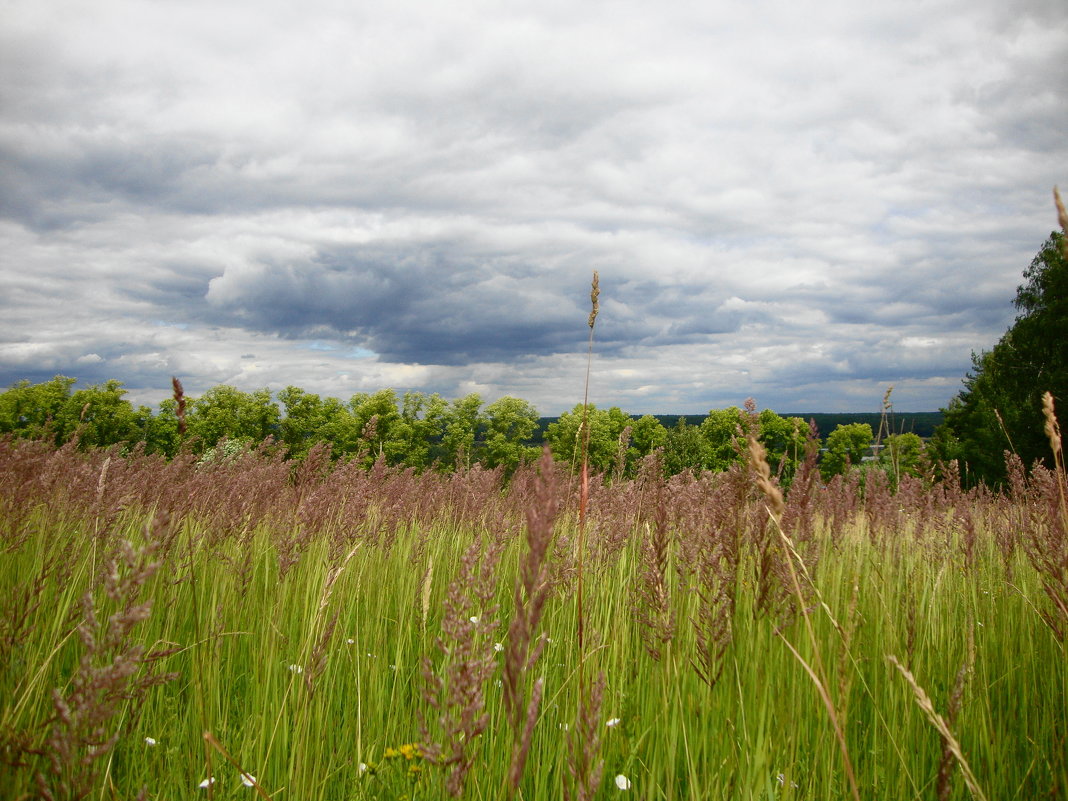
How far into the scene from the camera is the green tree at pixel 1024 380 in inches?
912

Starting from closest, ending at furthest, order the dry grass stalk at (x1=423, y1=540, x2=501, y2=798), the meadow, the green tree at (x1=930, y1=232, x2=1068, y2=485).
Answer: the dry grass stalk at (x1=423, y1=540, x2=501, y2=798) → the meadow → the green tree at (x1=930, y1=232, x2=1068, y2=485)

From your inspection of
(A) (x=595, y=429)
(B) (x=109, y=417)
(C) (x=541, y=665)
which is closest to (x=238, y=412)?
(B) (x=109, y=417)

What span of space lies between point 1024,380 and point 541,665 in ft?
105

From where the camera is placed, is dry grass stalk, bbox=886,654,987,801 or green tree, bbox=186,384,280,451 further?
green tree, bbox=186,384,280,451

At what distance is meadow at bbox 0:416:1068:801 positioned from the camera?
3.98 feet

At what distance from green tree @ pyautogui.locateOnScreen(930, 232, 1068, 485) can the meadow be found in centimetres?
2440

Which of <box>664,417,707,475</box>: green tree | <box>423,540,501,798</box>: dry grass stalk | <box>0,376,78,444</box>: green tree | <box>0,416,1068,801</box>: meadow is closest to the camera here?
<box>423,540,501,798</box>: dry grass stalk

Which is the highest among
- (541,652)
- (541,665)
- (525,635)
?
(525,635)

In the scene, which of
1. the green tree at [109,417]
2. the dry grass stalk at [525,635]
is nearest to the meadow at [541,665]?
the dry grass stalk at [525,635]

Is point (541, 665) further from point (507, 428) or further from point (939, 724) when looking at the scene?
point (507, 428)

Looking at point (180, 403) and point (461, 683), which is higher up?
point (180, 403)

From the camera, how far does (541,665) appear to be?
2.67 meters

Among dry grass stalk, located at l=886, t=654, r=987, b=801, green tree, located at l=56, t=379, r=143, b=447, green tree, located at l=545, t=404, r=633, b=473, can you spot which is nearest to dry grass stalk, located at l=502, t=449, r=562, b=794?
dry grass stalk, located at l=886, t=654, r=987, b=801

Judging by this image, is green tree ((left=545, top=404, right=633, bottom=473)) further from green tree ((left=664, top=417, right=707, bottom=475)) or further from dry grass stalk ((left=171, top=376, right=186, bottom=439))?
dry grass stalk ((left=171, top=376, right=186, bottom=439))
